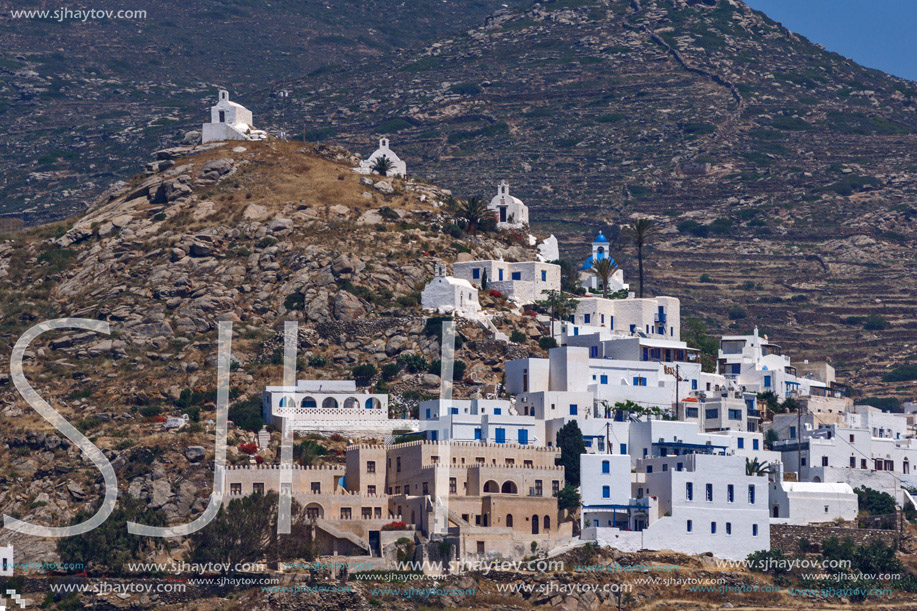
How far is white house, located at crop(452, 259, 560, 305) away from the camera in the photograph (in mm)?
116125

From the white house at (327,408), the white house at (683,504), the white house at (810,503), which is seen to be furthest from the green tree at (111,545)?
the white house at (810,503)

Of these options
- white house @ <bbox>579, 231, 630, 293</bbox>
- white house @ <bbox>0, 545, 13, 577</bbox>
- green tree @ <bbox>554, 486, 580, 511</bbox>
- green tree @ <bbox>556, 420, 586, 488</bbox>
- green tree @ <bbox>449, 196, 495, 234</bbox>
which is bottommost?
white house @ <bbox>0, 545, 13, 577</bbox>

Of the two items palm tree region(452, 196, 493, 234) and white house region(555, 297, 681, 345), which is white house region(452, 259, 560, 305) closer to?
white house region(555, 297, 681, 345)

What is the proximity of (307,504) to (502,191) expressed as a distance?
56.4 m

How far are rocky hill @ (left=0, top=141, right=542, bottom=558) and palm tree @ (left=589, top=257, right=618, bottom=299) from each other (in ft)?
19.5

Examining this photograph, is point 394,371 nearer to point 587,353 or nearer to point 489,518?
point 587,353

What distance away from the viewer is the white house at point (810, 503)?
298 ft

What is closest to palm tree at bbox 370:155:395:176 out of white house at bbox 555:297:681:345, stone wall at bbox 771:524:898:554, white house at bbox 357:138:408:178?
white house at bbox 357:138:408:178

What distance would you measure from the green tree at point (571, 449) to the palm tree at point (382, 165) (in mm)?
46957

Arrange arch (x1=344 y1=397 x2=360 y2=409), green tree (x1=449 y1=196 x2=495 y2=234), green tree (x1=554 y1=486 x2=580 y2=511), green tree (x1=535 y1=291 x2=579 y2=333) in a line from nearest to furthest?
green tree (x1=554 y1=486 x2=580 y2=511) → arch (x1=344 y1=397 x2=360 y2=409) → green tree (x1=535 y1=291 x2=579 y2=333) → green tree (x1=449 y1=196 x2=495 y2=234)

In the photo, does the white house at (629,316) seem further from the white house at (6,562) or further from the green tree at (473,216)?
the white house at (6,562)

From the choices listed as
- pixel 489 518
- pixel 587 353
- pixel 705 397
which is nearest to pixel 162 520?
pixel 489 518

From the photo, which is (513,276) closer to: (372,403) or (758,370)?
(758,370)

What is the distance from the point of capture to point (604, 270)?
119750 millimetres
